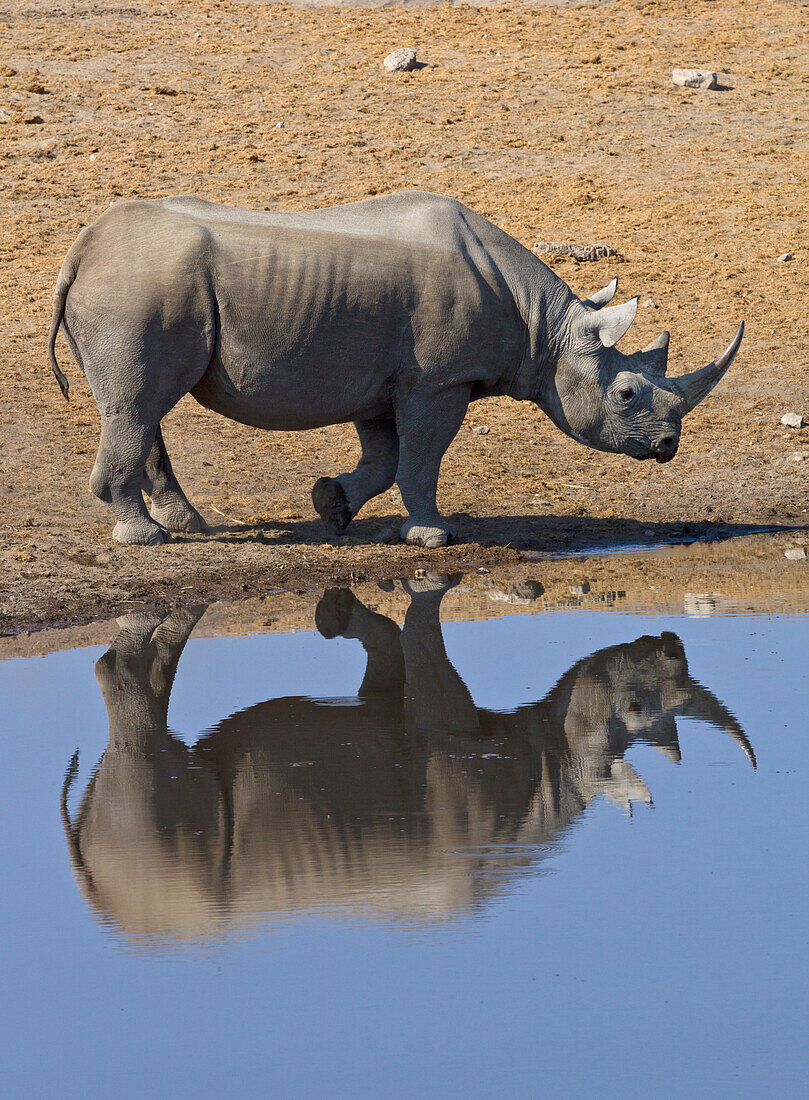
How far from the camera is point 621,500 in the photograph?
35.8 feet

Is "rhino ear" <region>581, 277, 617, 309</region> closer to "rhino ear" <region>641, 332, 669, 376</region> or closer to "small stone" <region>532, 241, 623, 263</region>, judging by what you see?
"rhino ear" <region>641, 332, 669, 376</region>

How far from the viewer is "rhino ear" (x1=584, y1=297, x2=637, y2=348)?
9.38 metres

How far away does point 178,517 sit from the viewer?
375 inches

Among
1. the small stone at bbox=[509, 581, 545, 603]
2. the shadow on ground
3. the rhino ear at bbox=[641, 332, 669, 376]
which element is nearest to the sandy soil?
the shadow on ground

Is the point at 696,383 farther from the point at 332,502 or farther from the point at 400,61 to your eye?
the point at 400,61

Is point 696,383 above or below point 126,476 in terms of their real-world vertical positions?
above

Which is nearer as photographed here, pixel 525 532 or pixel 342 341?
pixel 342 341

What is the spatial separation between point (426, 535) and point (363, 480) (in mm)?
586

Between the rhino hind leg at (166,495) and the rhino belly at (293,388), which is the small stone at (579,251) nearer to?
the rhino belly at (293,388)

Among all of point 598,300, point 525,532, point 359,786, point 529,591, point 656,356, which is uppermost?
point 598,300

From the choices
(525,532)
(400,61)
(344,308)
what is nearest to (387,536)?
(525,532)

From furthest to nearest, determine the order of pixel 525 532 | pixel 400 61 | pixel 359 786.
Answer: pixel 400 61 < pixel 525 532 < pixel 359 786

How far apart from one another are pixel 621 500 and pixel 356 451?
6.76 feet

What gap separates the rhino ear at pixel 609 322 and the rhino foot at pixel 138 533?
9.17 ft
